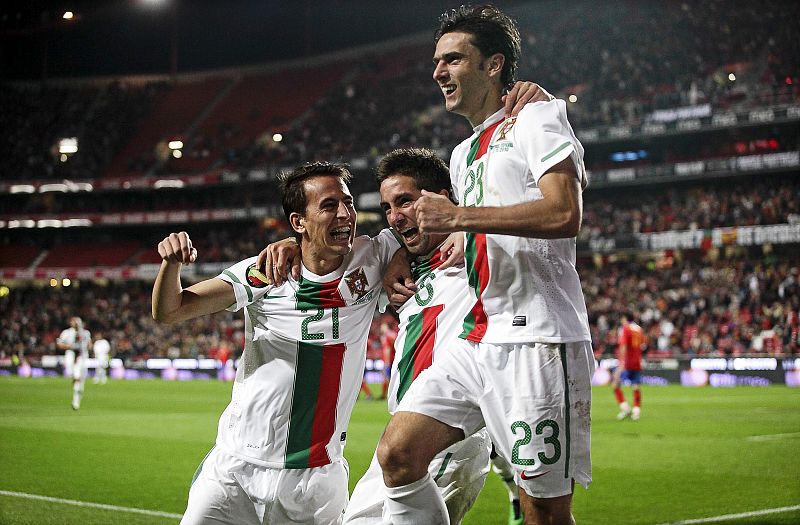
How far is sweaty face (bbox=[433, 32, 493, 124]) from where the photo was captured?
4.01 m

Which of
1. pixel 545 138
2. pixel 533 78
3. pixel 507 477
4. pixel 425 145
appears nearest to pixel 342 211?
pixel 545 138

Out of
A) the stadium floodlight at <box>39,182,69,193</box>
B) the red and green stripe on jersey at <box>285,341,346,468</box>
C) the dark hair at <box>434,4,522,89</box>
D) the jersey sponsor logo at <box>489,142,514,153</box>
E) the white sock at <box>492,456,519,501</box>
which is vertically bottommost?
the white sock at <box>492,456,519,501</box>

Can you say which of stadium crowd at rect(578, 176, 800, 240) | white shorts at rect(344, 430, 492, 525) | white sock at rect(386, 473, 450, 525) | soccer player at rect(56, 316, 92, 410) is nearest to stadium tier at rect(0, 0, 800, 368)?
stadium crowd at rect(578, 176, 800, 240)

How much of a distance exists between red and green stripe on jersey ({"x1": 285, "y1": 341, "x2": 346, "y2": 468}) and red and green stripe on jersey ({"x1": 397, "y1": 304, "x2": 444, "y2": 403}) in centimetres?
31

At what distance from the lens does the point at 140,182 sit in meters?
48.0

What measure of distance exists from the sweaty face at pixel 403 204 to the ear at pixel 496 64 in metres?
0.75

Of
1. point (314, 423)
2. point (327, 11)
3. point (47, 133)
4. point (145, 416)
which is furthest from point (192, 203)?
point (314, 423)

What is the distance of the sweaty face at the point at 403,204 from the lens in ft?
14.8

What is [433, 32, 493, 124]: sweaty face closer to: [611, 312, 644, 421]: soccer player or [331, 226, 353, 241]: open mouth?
[331, 226, 353, 241]: open mouth

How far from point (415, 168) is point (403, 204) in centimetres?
20

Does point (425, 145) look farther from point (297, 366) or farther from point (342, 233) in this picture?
point (297, 366)

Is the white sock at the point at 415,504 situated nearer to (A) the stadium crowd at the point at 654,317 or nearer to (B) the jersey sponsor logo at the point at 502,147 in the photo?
(B) the jersey sponsor logo at the point at 502,147

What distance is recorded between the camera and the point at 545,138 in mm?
3570

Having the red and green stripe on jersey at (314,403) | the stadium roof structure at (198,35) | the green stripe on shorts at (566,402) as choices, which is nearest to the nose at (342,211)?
the red and green stripe on jersey at (314,403)
